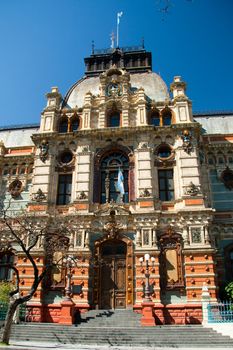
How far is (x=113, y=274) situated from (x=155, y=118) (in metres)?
14.4

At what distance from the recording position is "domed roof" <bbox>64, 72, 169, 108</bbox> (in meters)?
33.0

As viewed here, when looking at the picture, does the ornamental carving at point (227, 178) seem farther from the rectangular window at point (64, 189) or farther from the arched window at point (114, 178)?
the rectangular window at point (64, 189)

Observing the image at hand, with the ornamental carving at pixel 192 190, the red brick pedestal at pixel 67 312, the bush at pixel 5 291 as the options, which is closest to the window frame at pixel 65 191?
the bush at pixel 5 291

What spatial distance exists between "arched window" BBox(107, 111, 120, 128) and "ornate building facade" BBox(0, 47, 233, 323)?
0.30 ft

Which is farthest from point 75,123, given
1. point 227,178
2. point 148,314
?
point 148,314

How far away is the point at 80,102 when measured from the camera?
33.5m

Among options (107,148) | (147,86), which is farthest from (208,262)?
(147,86)

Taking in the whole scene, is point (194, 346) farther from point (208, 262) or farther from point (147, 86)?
point (147, 86)

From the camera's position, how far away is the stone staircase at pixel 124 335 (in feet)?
57.0

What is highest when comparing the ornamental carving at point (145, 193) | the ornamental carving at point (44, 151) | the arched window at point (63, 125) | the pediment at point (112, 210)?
the arched window at point (63, 125)

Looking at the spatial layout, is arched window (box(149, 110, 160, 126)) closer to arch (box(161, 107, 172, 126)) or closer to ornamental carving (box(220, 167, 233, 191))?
arch (box(161, 107, 172, 126))

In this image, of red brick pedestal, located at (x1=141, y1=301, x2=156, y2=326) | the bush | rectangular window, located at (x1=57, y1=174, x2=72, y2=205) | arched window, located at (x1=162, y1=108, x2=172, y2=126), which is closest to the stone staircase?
red brick pedestal, located at (x1=141, y1=301, x2=156, y2=326)

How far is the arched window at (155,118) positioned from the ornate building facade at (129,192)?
4.3 inches

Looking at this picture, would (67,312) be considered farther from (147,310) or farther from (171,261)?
(171,261)
